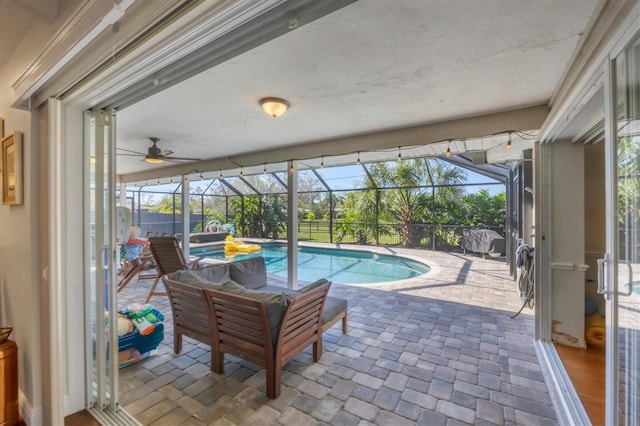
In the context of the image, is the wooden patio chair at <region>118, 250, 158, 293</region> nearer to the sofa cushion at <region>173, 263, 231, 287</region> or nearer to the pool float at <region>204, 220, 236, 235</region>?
the sofa cushion at <region>173, 263, 231, 287</region>

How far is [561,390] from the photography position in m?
2.03

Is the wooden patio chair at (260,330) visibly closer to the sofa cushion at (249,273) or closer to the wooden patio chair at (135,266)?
→ the sofa cushion at (249,273)

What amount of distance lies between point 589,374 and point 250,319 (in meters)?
2.78

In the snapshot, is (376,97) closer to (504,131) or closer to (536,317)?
(504,131)

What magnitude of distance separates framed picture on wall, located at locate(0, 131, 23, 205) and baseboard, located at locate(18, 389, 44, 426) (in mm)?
1259

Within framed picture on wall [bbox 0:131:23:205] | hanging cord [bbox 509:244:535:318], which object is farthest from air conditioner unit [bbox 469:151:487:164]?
framed picture on wall [bbox 0:131:23:205]

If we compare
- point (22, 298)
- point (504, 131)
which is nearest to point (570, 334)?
point (504, 131)

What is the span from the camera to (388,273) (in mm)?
7074

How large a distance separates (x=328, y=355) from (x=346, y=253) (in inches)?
269

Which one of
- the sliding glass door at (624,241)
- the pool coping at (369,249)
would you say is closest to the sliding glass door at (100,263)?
the sliding glass door at (624,241)

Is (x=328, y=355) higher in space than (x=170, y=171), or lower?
lower

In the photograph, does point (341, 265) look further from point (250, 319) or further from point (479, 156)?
point (250, 319)

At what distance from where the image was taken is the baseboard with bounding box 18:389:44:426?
Result: 167 cm

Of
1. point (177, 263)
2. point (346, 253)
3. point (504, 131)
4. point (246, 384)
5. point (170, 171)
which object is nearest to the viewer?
point (246, 384)
